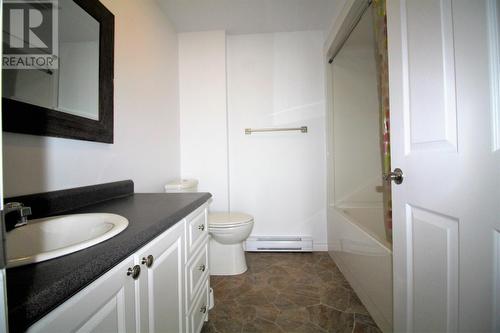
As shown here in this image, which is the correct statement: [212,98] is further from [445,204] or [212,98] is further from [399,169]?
[445,204]

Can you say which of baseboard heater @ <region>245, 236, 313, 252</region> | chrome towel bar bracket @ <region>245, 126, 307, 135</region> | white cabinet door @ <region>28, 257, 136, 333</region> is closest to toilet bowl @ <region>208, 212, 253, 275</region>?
baseboard heater @ <region>245, 236, 313, 252</region>

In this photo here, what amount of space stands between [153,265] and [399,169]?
104 centimetres

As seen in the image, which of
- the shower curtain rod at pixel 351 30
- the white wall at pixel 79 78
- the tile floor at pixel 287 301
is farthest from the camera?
the shower curtain rod at pixel 351 30

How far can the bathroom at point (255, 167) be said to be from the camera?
551 millimetres

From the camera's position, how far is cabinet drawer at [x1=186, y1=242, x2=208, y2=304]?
0.96m

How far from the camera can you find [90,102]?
3.42ft

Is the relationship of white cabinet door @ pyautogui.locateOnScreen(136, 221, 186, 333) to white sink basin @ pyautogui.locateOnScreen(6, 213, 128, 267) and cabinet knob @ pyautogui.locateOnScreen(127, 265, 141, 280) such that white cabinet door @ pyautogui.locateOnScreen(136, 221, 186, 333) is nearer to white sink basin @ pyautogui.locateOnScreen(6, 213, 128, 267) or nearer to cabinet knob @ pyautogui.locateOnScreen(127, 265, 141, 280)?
cabinet knob @ pyautogui.locateOnScreen(127, 265, 141, 280)

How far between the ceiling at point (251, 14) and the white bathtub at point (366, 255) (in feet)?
5.79

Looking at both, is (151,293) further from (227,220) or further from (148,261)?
(227,220)

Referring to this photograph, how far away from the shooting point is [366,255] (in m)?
1.33

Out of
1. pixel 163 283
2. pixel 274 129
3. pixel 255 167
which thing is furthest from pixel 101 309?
pixel 274 129

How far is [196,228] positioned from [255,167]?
1319 mm

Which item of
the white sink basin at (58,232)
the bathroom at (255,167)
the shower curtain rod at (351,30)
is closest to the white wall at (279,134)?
the bathroom at (255,167)

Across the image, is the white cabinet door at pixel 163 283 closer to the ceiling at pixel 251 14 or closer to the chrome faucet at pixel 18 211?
the chrome faucet at pixel 18 211
